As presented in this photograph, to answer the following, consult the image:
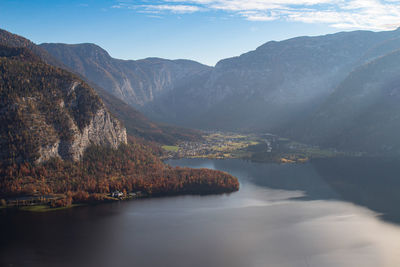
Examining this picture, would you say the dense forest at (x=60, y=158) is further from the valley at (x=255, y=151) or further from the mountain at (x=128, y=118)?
the mountain at (x=128, y=118)

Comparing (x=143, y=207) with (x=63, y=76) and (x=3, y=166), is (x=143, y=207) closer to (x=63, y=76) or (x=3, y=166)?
(x=3, y=166)

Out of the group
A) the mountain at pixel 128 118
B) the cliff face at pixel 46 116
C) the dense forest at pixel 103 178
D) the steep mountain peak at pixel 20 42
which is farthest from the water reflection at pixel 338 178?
the steep mountain peak at pixel 20 42

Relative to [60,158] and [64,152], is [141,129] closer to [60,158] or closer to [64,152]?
[64,152]

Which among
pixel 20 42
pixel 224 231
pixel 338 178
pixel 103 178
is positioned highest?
pixel 20 42

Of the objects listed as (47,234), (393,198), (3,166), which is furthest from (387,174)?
(3,166)

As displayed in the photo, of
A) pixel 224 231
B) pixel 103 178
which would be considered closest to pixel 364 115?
pixel 103 178
